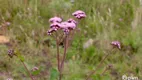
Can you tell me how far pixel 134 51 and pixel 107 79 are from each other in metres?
1.46

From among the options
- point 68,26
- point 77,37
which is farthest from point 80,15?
point 77,37

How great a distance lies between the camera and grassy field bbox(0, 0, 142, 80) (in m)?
3.41

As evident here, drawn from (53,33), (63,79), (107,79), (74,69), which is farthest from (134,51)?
(53,33)

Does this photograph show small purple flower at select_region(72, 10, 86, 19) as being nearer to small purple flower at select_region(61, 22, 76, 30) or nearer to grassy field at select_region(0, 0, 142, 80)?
small purple flower at select_region(61, 22, 76, 30)

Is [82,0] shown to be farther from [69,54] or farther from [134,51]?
[69,54]

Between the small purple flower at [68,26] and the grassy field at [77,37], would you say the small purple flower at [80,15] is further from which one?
the grassy field at [77,37]

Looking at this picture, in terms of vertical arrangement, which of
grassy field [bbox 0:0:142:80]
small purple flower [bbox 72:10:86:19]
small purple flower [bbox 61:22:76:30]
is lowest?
small purple flower [bbox 61:22:76:30]

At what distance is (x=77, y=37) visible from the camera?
4.05 meters

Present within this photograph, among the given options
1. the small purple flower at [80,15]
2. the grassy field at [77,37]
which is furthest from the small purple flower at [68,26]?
the grassy field at [77,37]

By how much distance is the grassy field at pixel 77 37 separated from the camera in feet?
11.2

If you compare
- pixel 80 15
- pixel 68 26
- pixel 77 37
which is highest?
pixel 77 37

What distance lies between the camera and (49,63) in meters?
3.58

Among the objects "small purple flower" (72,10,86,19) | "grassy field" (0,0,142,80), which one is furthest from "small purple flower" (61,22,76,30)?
"grassy field" (0,0,142,80)

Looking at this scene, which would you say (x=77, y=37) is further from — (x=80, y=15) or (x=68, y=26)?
(x=68, y=26)
